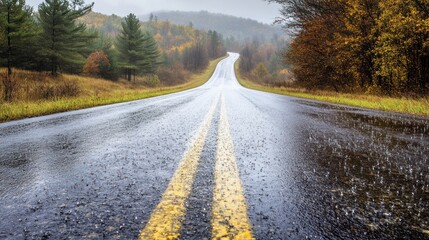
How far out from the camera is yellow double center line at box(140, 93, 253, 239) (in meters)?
1.40

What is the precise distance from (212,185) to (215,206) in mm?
410

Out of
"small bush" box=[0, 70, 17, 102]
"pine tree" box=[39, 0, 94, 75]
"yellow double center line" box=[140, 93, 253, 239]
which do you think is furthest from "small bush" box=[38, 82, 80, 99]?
"pine tree" box=[39, 0, 94, 75]

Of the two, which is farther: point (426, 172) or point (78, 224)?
point (426, 172)

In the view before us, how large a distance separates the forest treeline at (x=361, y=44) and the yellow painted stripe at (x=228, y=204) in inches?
506

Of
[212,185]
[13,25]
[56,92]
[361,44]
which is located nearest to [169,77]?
[13,25]

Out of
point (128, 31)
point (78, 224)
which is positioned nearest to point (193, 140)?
point (78, 224)

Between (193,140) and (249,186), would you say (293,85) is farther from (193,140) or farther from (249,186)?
(249,186)

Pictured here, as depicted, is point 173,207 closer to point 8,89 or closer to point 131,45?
point 8,89

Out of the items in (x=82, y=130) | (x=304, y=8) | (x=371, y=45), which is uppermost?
(x=304, y=8)

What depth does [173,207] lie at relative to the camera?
5.58ft

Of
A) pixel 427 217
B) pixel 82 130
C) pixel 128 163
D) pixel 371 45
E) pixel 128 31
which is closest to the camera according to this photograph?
pixel 427 217

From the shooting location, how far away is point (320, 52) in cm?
2128

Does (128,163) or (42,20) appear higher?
(42,20)

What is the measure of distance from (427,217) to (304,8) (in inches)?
921
